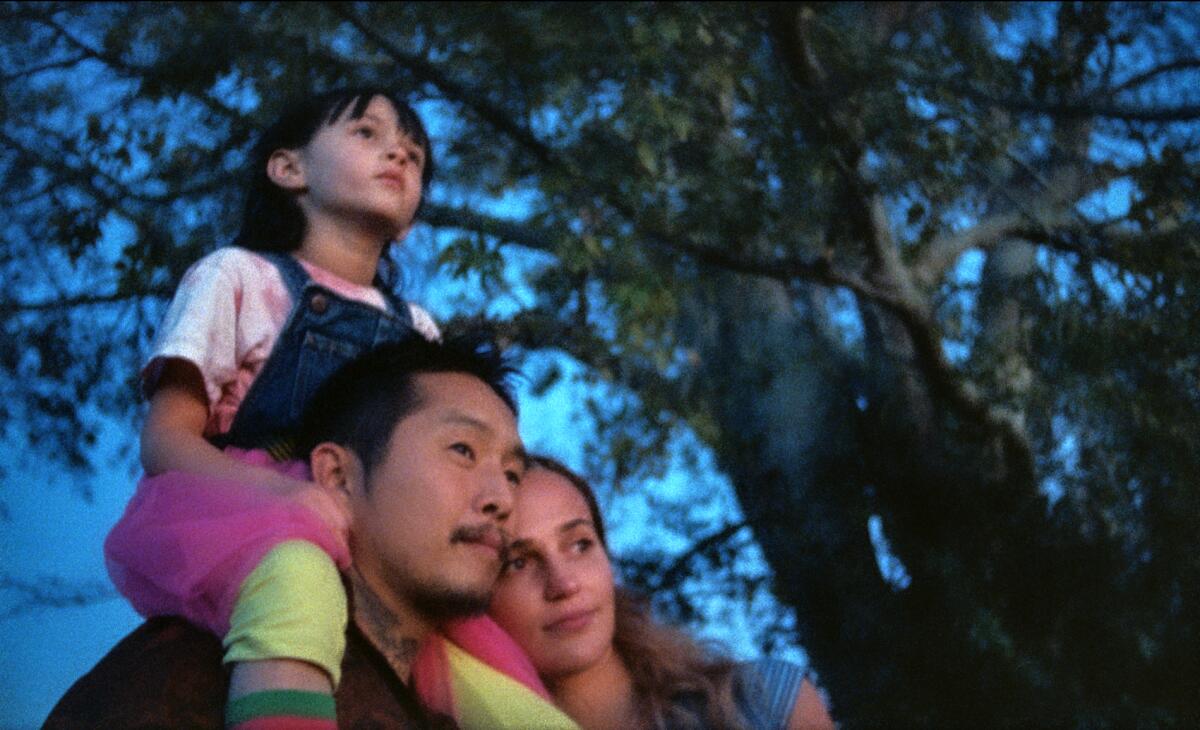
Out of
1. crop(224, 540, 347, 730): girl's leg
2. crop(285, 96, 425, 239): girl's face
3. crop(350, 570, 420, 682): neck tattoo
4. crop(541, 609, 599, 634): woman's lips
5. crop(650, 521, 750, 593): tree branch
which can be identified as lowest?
crop(224, 540, 347, 730): girl's leg

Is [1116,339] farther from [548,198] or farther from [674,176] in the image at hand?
[548,198]

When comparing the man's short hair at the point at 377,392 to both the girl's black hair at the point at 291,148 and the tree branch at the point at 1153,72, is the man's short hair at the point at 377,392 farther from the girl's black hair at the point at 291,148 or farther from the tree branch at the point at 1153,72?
the tree branch at the point at 1153,72

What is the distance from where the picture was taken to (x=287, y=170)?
2387 millimetres

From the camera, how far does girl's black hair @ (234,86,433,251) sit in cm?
235

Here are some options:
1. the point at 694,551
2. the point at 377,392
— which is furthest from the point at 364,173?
the point at 694,551

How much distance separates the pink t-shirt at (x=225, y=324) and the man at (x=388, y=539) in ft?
0.55

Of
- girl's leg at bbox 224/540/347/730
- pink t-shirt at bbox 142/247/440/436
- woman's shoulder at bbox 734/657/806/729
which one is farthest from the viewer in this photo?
woman's shoulder at bbox 734/657/806/729

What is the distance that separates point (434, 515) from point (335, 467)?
7.7 inches

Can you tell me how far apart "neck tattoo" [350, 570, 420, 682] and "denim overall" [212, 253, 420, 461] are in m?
0.32

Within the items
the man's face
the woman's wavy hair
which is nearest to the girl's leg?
the man's face

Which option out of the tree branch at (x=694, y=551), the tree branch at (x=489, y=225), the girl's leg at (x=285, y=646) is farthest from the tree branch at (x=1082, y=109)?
the girl's leg at (x=285, y=646)

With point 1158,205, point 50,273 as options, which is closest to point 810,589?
point 1158,205

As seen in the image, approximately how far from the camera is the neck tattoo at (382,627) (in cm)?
174

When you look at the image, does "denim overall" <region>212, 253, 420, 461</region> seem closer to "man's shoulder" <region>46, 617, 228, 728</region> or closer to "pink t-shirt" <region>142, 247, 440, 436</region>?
"pink t-shirt" <region>142, 247, 440, 436</region>
